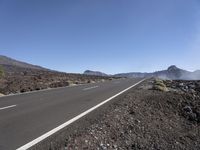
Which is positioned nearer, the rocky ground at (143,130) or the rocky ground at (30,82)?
the rocky ground at (143,130)

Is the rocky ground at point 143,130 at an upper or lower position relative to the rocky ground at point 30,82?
lower

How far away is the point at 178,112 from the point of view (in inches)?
515

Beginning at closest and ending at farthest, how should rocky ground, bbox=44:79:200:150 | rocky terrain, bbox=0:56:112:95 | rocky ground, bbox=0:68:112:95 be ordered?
1. rocky ground, bbox=44:79:200:150
2. rocky ground, bbox=0:68:112:95
3. rocky terrain, bbox=0:56:112:95

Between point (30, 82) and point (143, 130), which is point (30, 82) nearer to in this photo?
point (30, 82)

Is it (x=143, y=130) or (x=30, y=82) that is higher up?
(x=30, y=82)

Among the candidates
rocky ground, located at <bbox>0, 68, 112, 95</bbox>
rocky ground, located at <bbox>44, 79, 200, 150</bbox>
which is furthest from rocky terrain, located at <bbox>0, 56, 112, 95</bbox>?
rocky ground, located at <bbox>44, 79, 200, 150</bbox>

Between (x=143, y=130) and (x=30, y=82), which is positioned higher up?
(x=30, y=82)

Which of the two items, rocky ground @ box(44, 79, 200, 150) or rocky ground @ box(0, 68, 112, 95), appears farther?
rocky ground @ box(0, 68, 112, 95)

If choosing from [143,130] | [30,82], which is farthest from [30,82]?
[143,130]

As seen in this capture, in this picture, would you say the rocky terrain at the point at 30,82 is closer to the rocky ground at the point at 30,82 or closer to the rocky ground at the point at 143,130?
the rocky ground at the point at 30,82

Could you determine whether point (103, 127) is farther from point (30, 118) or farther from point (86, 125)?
point (30, 118)

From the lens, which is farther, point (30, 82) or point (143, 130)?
point (30, 82)

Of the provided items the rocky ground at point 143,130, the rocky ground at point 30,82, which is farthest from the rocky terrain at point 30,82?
the rocky ground at point 143,130

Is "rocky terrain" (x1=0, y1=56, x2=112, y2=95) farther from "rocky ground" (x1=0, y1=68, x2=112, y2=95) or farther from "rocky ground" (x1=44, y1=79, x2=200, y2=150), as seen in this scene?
"rocky ground" (x1=44, y1=79, x2=200, y2=150)
